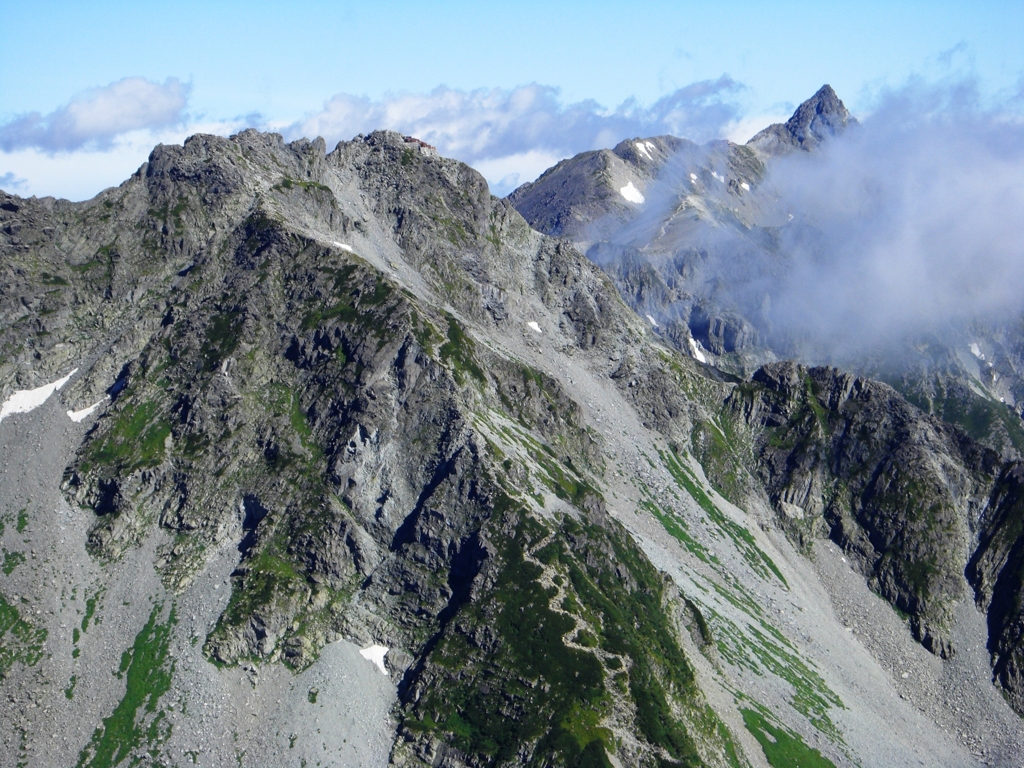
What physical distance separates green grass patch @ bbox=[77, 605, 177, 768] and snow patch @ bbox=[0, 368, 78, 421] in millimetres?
56688

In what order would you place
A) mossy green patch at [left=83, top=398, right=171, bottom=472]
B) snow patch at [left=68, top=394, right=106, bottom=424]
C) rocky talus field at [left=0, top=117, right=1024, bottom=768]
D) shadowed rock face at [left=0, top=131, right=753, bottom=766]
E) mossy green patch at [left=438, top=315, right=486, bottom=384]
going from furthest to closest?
mossy green patch at [left=438, top=315, right=486, bottom=384]
snow patch at [left=68, top=394, right=106, bottom=424]
mossy green patch at [left=83, top=398, right=171, bottom=472]
shadowed rock face at [left=0, top=131, right=753, bottom=766]
rocky talus field at [left=0, top=117, right=1024, bottom=768]

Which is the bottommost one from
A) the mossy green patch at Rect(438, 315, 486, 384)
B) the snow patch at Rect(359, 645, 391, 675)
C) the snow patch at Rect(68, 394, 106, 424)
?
the snow patch at Rect(359, 645, 391, 675)

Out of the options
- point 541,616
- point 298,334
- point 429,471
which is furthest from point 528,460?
point 298,334

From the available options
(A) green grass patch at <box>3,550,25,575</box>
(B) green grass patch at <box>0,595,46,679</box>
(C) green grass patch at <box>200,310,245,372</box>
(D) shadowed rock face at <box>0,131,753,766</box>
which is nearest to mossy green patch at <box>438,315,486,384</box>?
(D) shadowed rock face at <box>0,131,753,766</box>

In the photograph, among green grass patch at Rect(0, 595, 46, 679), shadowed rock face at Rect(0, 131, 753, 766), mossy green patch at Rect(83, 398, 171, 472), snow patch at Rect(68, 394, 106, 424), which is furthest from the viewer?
snow patch at Rect(68, 394, 106, 424)

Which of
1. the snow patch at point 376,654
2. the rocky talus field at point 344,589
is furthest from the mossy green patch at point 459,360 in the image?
the snow patch at point 376,654

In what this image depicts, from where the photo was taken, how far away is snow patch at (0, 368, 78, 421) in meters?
182

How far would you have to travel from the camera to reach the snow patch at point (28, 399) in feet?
598

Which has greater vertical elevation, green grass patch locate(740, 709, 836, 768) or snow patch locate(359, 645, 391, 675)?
green grass patch locate(740, 709, 836, 768)

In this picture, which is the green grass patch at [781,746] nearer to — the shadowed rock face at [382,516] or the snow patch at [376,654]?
the shadowed rock face at [382,516]

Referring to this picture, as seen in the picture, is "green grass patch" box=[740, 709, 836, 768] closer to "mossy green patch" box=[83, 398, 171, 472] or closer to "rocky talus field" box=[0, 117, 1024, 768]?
"rocky talus field" box=[0, 117, 1024, 768]

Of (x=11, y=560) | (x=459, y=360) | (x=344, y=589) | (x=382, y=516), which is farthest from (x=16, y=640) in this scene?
(x=459, y=360)

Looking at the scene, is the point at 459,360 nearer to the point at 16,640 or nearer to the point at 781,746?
the point at 16,640

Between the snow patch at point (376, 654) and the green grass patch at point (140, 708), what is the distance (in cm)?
2945
